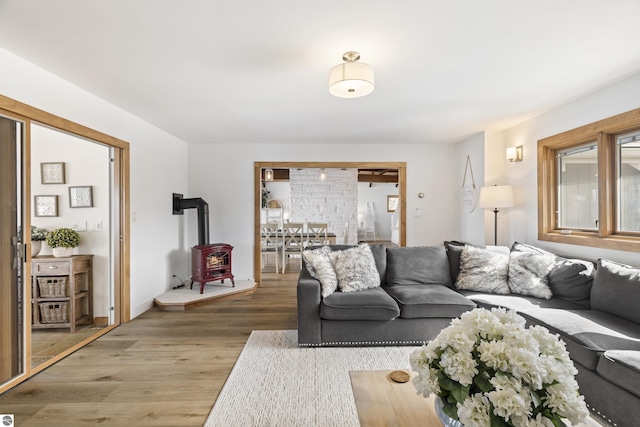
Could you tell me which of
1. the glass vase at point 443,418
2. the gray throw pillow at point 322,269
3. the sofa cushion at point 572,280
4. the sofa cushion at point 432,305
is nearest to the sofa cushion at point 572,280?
the sofa cushion at point 572,280

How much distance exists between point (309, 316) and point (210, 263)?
2164 millimetres

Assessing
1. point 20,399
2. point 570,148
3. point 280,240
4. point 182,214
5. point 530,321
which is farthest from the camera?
point 280,240

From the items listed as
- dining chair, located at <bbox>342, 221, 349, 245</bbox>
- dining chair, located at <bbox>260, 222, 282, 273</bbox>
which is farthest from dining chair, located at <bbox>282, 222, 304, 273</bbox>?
dining chair, located at <bbox>342, 221, 349, 245</bbox>

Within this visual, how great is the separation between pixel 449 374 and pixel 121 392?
224 cm

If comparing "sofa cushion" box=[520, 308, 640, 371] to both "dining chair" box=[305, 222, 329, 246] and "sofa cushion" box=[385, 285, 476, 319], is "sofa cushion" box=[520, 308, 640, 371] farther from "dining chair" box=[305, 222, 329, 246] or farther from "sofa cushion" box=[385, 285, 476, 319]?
"dining chair" box=[305, 222, 329, 246]

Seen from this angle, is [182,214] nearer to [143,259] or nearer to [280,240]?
[143,259]

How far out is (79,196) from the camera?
11.1ft

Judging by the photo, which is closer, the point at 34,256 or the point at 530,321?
the point at 530,321

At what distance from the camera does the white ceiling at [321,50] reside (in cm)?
168

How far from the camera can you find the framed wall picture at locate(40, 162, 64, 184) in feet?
11.0

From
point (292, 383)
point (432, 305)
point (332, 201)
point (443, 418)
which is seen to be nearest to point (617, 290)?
point (432, 305)

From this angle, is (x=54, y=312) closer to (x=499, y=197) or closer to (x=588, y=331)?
(x=588, y=331)

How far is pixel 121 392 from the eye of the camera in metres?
2.10

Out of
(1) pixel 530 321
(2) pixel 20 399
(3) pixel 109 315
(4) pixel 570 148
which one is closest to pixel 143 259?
(3) pixel 109 315
